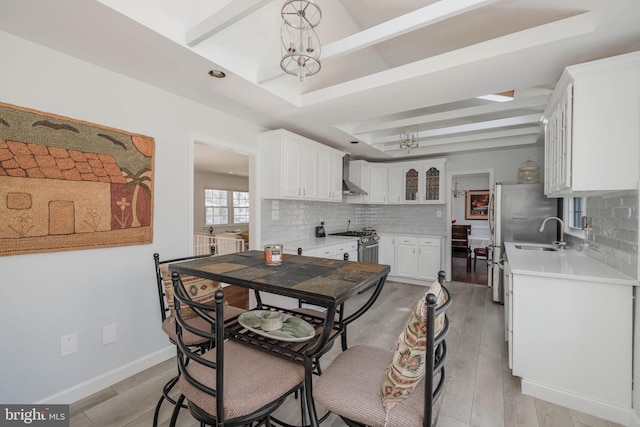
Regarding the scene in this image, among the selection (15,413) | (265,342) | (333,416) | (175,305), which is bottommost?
(333,416)

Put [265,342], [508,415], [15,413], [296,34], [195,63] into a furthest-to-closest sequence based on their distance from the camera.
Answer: [296,34] → [195,63] → [508,415] → [15,413] → [265,342]

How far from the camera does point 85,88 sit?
2.04 m

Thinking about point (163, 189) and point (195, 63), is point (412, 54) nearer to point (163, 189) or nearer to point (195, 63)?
point (195, 63)

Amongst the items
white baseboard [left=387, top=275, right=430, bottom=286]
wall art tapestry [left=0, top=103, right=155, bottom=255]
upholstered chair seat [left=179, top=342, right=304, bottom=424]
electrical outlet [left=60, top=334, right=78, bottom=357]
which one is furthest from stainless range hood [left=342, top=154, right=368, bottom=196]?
electrical outlet [left=60, top=334, right=78, bottom=357]

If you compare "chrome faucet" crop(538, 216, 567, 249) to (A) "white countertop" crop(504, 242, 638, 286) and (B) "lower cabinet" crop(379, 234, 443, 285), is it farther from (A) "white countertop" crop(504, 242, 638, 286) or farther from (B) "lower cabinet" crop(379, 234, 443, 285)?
(B) "lower cabinet" crop(379, 234, 443, 285)

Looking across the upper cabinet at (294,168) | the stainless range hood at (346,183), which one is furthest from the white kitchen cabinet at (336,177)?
the stainless range hood at (346,183)

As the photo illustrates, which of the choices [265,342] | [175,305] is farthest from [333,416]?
[175,305]

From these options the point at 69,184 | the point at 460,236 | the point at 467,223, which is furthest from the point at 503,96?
the point at 467,223

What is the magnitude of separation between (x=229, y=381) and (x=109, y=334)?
1.61 metres

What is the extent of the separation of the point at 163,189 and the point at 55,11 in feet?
4.32

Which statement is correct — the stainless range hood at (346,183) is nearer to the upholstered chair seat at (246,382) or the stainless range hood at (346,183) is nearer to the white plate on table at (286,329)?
the white plate on table at (286,329)

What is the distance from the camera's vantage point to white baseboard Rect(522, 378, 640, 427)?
5.76 ft

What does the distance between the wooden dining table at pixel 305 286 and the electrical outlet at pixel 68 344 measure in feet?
3.42

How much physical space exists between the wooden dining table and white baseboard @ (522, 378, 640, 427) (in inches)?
56.7
